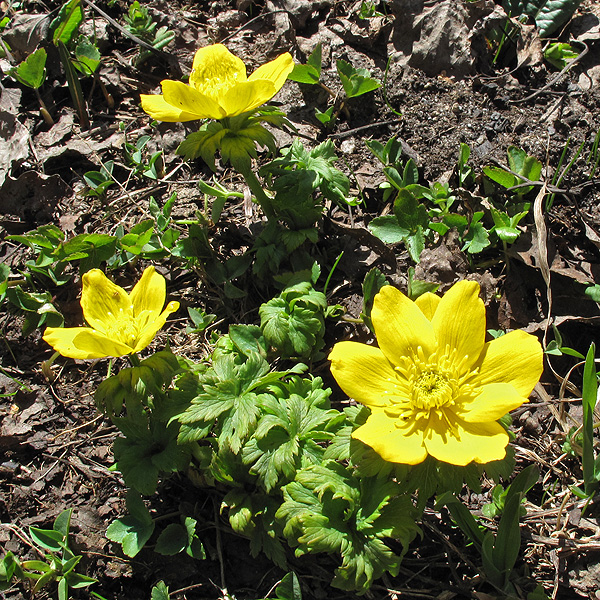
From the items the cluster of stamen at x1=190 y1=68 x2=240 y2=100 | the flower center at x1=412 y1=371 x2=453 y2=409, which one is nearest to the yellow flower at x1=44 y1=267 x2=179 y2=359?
the cluster of stamen at x1=190 y1=68 x2=240 y2=100

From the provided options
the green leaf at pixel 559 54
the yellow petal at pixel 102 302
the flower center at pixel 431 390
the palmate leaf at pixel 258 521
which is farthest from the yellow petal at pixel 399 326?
the green leaf at pixel 559 54

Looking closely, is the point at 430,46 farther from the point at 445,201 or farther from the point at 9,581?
the point at 9,581

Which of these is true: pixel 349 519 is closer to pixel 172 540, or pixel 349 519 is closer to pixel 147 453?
pixel 172 540

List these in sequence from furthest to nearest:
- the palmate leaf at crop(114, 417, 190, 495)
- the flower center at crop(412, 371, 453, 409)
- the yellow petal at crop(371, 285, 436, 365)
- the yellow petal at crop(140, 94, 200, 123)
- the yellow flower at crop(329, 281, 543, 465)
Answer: the yellow petal at crop(140, 94, 200, 123) → the palmate leaf at crop(114, 417, 190, 495) → the yellow petal at crop(371, 285, 436, 365) → the flower center at crop(412, 371, 453, 409) → the yellow flower at crop(329, 281, 543, 465)

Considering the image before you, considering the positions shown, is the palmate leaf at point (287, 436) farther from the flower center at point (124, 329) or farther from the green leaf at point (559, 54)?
the green leaf at point (559, 54)

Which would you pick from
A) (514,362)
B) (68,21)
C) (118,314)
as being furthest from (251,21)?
(514,362)

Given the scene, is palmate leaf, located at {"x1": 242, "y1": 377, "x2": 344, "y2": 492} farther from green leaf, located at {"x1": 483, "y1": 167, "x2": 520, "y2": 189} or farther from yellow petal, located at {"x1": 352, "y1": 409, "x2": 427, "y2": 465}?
green leaf, located at {"x1": 483, "y1": 167, "x2": 520, "y2": 189}

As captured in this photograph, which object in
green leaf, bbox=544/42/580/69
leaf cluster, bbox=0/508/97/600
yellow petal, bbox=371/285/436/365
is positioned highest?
green leaf, bbox=544/42/580/69

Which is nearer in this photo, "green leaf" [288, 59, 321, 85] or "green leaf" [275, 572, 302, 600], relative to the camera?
"green leaf" [275, 572, 302, 600]
